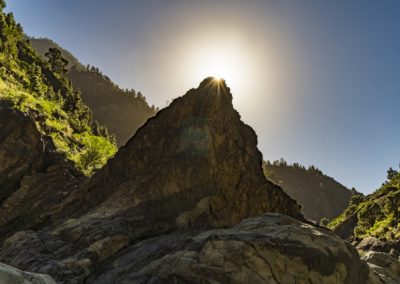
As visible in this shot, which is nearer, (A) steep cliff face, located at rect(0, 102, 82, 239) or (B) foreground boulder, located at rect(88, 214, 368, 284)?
(B) foreground boulder, located at rect(88, 214, 368, 284)

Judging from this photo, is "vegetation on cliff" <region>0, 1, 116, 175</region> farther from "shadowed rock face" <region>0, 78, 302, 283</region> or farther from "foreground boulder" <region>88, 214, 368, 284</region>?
"foreground boulder" <region>88, 214, 368, 284</region>

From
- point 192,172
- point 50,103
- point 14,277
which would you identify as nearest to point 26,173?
point 192,172

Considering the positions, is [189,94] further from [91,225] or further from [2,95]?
[2,95]

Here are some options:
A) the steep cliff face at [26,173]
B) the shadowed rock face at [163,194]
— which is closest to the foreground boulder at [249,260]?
the shadowed rock face at [163,194]

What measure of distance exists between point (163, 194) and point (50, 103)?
38302 mm

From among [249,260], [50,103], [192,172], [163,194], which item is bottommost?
[249,260]

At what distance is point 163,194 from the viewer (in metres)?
22.2

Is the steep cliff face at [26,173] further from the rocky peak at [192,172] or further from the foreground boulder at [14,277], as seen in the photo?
the foreground boulder at [14,277]

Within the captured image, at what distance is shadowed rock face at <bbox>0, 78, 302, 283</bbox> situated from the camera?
1825 centimetres

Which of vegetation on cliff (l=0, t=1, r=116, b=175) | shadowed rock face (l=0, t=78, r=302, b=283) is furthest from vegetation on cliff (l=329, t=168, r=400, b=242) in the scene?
vegetation on cliff (l=0, t=1, r=116, b=175)

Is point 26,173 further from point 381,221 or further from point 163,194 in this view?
point 381,221

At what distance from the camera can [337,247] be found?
51.1 ft

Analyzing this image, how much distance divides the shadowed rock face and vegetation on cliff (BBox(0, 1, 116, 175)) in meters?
11.7

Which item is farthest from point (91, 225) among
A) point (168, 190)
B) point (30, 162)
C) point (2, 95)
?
point (2, 95)
